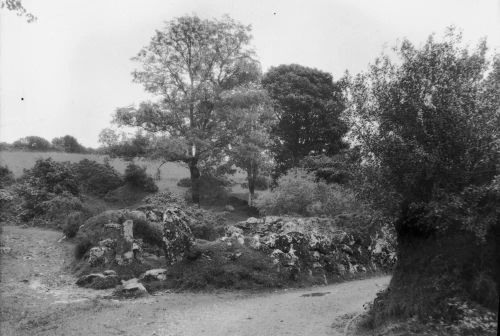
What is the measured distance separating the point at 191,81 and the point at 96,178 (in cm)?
1045

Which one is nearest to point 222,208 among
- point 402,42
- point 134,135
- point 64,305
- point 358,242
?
point 134,135

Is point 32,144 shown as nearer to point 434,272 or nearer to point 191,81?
point 191,81

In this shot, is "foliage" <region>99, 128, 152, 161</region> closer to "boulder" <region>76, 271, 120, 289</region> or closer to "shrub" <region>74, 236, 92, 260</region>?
"shrub" <region>74, 236, 92, 260</region>

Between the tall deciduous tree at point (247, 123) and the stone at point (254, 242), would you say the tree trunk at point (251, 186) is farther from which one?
the stone at point (254, 242)

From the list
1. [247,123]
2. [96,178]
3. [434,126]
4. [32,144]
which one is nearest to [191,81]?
[247,123]

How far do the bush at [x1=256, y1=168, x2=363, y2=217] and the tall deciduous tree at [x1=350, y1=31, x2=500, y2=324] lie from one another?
1341 cm

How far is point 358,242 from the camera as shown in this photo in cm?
2092

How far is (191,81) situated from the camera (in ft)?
107

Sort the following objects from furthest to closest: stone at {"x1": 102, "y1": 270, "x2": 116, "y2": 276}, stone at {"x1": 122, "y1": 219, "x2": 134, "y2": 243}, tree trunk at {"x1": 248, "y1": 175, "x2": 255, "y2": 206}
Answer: tree trunk at {"x1": 248, "y1": 175, "x2": 255, "y2": 206} < stone at {"x1": 122, "y1": 219, "x2": 134, "y2": 243} < stone at {"x1": 102, "y1": 270, "x2": 116, "y2": 276}

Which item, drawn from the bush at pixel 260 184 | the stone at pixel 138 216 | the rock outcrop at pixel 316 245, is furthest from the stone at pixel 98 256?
the bush at pixel 260 184

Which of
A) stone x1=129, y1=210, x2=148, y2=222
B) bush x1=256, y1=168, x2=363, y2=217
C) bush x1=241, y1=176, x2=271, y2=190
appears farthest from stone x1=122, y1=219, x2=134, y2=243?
bush x1=241, y1=176, x2=271, y2=190

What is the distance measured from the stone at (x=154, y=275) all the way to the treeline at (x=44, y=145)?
34461mm

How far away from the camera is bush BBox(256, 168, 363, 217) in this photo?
84.6 ft

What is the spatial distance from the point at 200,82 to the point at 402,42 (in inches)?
826
